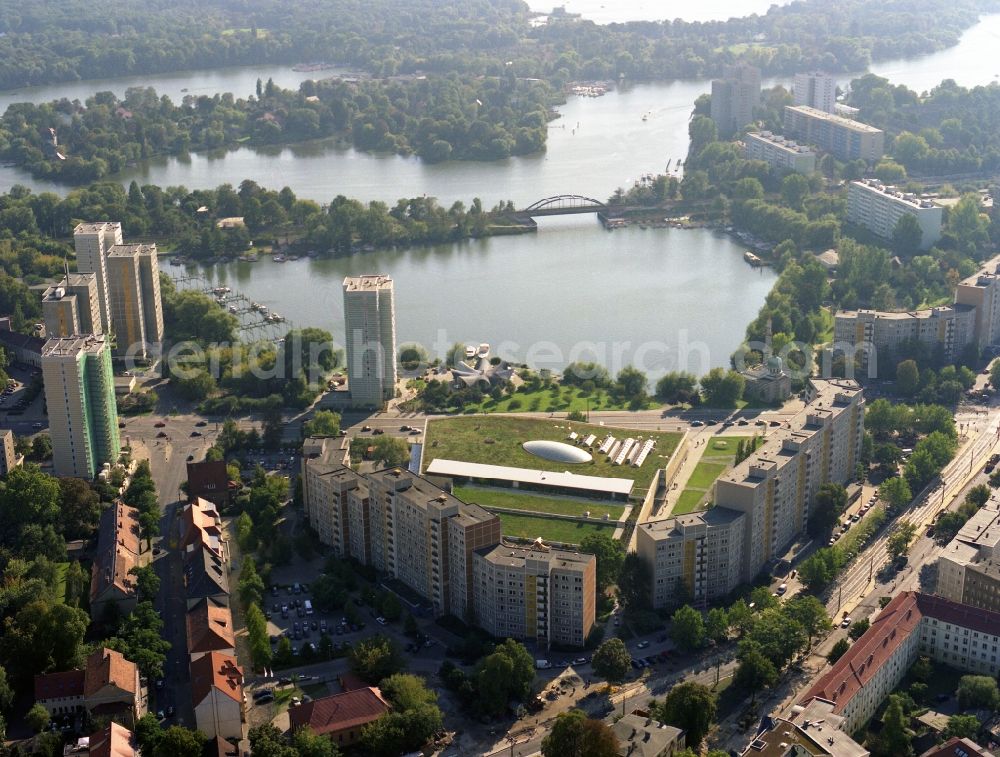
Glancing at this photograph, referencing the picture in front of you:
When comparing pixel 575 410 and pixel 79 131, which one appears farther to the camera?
pixel 79 131

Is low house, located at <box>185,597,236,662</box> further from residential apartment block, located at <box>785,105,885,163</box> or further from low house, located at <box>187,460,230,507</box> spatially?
residential apartment block, located at <box>785,105,885,163</box>

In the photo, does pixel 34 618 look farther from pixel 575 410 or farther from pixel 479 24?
pixel 479 24

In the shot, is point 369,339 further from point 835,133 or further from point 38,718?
point 835,133

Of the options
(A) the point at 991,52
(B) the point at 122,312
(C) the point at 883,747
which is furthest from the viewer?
(A) the point at 991,52

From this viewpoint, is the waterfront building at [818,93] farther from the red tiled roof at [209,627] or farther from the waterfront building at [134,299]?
the red tiled roof at [209,627]

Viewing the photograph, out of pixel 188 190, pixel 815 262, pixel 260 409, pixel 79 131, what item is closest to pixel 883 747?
pixel 260 409

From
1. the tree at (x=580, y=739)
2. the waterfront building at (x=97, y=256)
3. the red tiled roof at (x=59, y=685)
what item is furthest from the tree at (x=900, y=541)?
the waterfront building at (x=97, y=256)

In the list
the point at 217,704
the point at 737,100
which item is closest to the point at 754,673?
the point at 217,704
